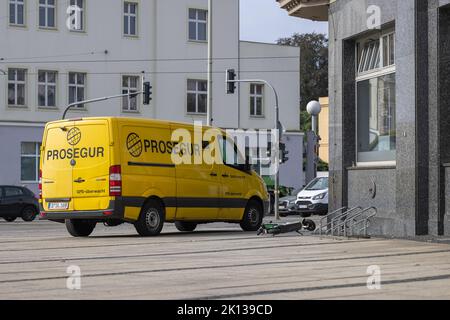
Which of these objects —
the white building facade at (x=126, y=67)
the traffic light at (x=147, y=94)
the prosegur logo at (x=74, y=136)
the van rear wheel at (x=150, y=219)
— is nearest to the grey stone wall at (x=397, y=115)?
the van rear wheel at (x=150, y=219)

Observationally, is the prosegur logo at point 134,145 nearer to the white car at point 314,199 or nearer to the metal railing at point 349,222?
the metal railing at point 349,222

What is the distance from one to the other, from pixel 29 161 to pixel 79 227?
1208 inches

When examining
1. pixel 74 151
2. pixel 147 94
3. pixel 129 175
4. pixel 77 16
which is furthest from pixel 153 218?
Result: pixel 77 16

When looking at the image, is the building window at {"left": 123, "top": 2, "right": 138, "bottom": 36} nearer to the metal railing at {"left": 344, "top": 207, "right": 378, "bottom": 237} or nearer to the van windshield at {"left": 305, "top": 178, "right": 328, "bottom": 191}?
the van windshield at {"left": 305, "top": 178, "right": 328, "bottom": 191}

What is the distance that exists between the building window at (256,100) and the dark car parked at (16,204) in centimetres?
2468

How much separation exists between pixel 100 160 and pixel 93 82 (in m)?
34.0

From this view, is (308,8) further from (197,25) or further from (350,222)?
(197,25)

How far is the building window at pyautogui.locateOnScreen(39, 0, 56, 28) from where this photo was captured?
50.9 metres

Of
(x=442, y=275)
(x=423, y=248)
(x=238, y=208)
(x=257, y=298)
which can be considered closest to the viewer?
(x=257, y=298)

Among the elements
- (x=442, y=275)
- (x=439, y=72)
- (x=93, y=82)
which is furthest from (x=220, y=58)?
(x=442, y=275)

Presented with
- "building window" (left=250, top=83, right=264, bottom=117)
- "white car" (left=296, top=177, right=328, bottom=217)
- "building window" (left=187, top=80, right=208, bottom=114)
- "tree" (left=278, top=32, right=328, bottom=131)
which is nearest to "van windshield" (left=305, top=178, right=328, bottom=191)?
"white car" (left=296, top=177, right=328, bottom=217)

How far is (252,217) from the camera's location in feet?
74.5

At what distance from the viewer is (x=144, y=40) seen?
54.2 metres

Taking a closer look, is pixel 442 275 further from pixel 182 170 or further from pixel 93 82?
pixel 93 82
